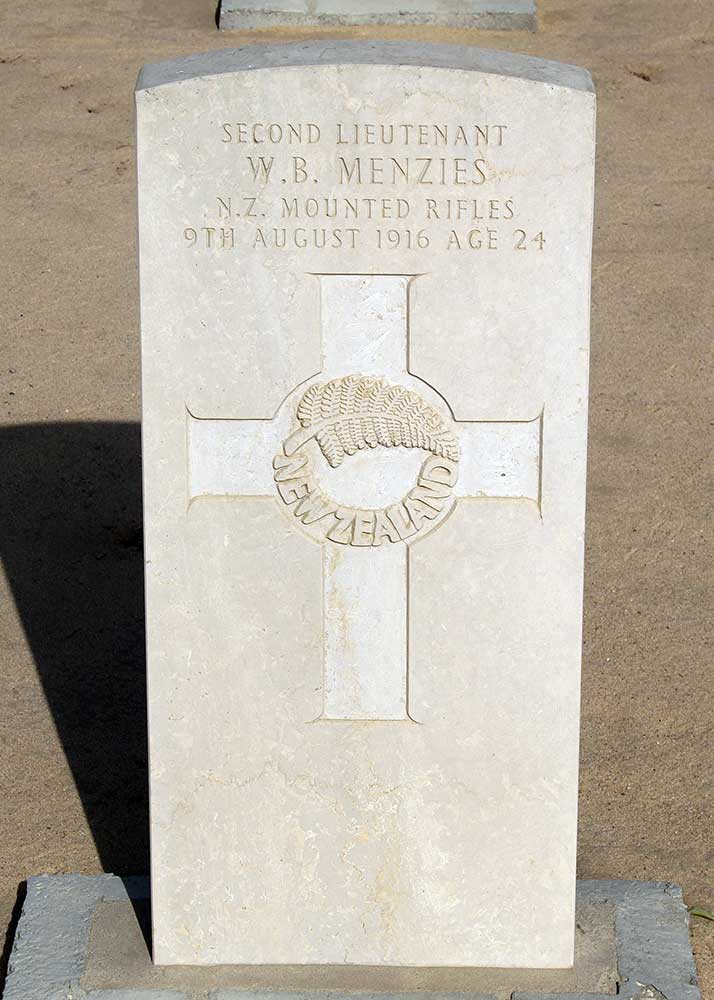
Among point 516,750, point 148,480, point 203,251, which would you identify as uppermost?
point 203,251

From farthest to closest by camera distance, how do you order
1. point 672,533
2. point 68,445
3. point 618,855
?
point 68,445
point 672,533
point 618,855

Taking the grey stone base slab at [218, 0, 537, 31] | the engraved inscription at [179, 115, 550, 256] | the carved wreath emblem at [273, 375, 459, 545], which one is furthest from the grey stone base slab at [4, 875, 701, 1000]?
the grey stone base slab at [218, 0, 537, 31]

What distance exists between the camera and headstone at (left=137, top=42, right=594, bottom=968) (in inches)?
116

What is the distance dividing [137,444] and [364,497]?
367cm

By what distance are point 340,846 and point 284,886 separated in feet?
0.54

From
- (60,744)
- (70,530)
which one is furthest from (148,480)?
(70,530)

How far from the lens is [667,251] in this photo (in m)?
8.77

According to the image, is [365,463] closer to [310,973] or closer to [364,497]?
[364,497]

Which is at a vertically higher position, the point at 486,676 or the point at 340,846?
the point at 486,676

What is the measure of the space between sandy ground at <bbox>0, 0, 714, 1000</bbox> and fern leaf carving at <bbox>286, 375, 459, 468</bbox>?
1.64 meters

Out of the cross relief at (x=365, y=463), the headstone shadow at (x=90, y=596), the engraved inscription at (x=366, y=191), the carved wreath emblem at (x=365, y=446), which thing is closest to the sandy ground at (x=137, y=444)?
the headstone shadow at (x=90, y=596)

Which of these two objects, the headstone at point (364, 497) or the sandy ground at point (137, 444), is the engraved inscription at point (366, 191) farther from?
the sandy ground at point (137, 444)

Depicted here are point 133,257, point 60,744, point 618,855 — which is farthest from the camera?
point 133,257

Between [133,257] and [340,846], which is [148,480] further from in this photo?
[133,257]
